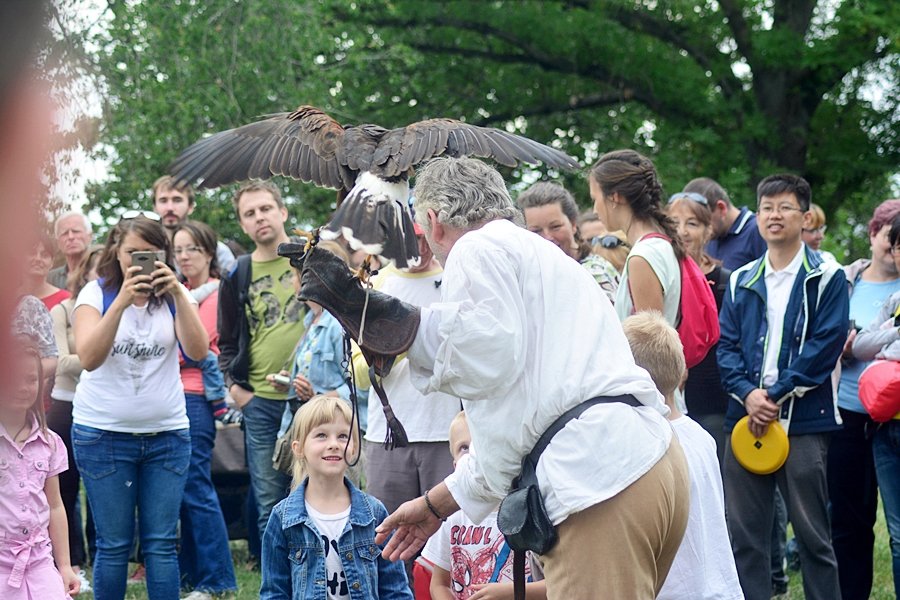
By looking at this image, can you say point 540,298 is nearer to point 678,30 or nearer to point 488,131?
point 488,131

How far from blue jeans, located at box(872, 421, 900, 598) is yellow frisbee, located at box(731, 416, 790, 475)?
2.00 feet

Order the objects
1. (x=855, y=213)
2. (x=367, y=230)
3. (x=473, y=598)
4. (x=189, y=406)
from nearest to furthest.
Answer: (x=473, y=598) → (x=367, y=230) → (x=189, y=406) → (x=855, y=213)

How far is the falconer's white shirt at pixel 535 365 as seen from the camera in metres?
2.73

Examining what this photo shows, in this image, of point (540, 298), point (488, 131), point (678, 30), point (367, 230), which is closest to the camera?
point (540, 298)

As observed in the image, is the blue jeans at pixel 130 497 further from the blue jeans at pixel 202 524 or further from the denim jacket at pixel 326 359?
the blue jeans at pixel 202 524

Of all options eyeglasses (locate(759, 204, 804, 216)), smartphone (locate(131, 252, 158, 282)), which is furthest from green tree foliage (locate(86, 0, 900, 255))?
eyeglasses (locate(759, 204, 804, 216))

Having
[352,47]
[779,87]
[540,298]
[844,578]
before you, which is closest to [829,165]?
[779,87]

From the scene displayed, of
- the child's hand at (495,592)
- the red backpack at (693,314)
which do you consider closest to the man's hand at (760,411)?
the red backpack at (693,314)

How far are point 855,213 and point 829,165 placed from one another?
3.83 metres

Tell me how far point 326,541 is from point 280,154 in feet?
7.46

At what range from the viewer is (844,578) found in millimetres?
5996

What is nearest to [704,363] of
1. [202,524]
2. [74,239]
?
[202,524]

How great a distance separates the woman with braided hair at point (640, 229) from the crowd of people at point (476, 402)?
0.05ft

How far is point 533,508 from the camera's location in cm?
282
